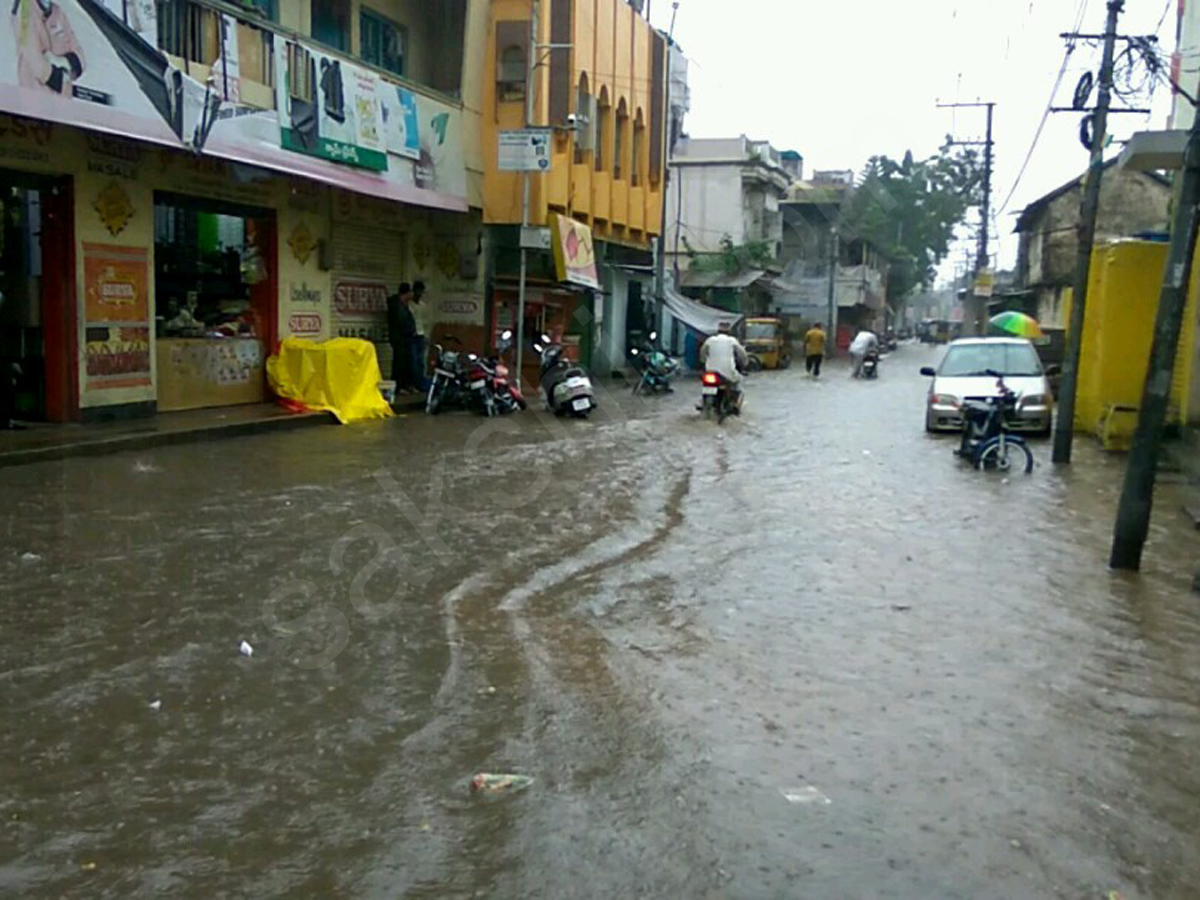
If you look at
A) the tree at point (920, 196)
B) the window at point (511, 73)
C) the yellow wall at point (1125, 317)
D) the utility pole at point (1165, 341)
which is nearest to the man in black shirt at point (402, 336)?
the window at point (511, 73)

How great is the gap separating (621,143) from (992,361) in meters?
13.1

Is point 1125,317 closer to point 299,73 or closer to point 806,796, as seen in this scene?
point 299,73

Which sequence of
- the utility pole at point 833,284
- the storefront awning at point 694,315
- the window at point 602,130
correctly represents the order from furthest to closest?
the utility pole at point 833,284 < the storefront awning at point 694,315 < the window at point 602,130

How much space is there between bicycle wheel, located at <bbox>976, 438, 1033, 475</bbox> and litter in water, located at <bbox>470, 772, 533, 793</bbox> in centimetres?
1132

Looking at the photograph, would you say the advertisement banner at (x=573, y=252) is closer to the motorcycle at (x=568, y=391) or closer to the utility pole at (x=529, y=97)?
the utility pole at (x=529, y=97)

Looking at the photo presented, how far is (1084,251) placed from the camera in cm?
1536

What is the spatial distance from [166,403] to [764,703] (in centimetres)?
1253

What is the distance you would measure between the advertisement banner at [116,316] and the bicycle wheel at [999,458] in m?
10.6

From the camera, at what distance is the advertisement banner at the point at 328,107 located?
1580cm

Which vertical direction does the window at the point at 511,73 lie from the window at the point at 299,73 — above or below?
above

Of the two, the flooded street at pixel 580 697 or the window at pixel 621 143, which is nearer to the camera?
the flooded street at pixel 580 697

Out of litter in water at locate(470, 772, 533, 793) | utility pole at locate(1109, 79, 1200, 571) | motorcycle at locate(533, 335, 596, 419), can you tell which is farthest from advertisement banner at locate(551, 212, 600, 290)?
litter in water at locate(470, 772, 533, 793)

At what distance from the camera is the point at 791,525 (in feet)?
34.4

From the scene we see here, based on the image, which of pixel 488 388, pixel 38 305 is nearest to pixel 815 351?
pixel 488 388
